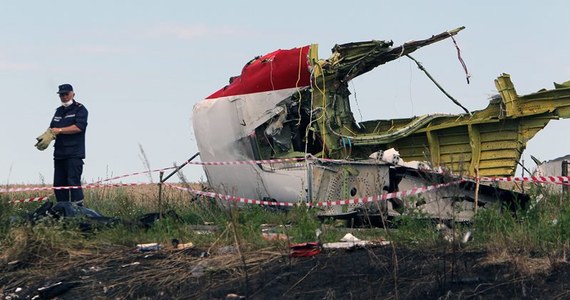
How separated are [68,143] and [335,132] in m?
3.85

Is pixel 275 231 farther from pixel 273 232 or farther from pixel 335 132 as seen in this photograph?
pixel 335 132

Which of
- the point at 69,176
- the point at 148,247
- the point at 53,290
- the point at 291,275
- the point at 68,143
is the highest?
A: the point at 68,143

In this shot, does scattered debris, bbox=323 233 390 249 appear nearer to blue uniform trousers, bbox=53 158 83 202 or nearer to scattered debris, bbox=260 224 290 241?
scattered debris, bbox=260 224 290 241

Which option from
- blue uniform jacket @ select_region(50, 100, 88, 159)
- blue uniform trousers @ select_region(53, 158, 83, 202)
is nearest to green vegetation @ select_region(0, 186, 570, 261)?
blue uniform trousers @ select_region(53, 158, 83, 202)

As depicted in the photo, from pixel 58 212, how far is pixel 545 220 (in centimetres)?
555

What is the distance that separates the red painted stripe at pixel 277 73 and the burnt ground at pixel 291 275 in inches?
222

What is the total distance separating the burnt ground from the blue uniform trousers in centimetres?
479

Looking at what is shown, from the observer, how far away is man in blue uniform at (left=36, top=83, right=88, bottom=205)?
51.3 feet

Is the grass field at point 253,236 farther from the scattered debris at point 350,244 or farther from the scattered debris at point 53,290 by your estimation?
the scattered debris at point 53,290

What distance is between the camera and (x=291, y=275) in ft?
29.9

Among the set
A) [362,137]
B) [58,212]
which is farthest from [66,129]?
[362,137]

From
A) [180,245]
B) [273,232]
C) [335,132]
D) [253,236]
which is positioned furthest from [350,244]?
[335,132]

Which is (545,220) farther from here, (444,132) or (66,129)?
(66,129)

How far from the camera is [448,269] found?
8.59 m
